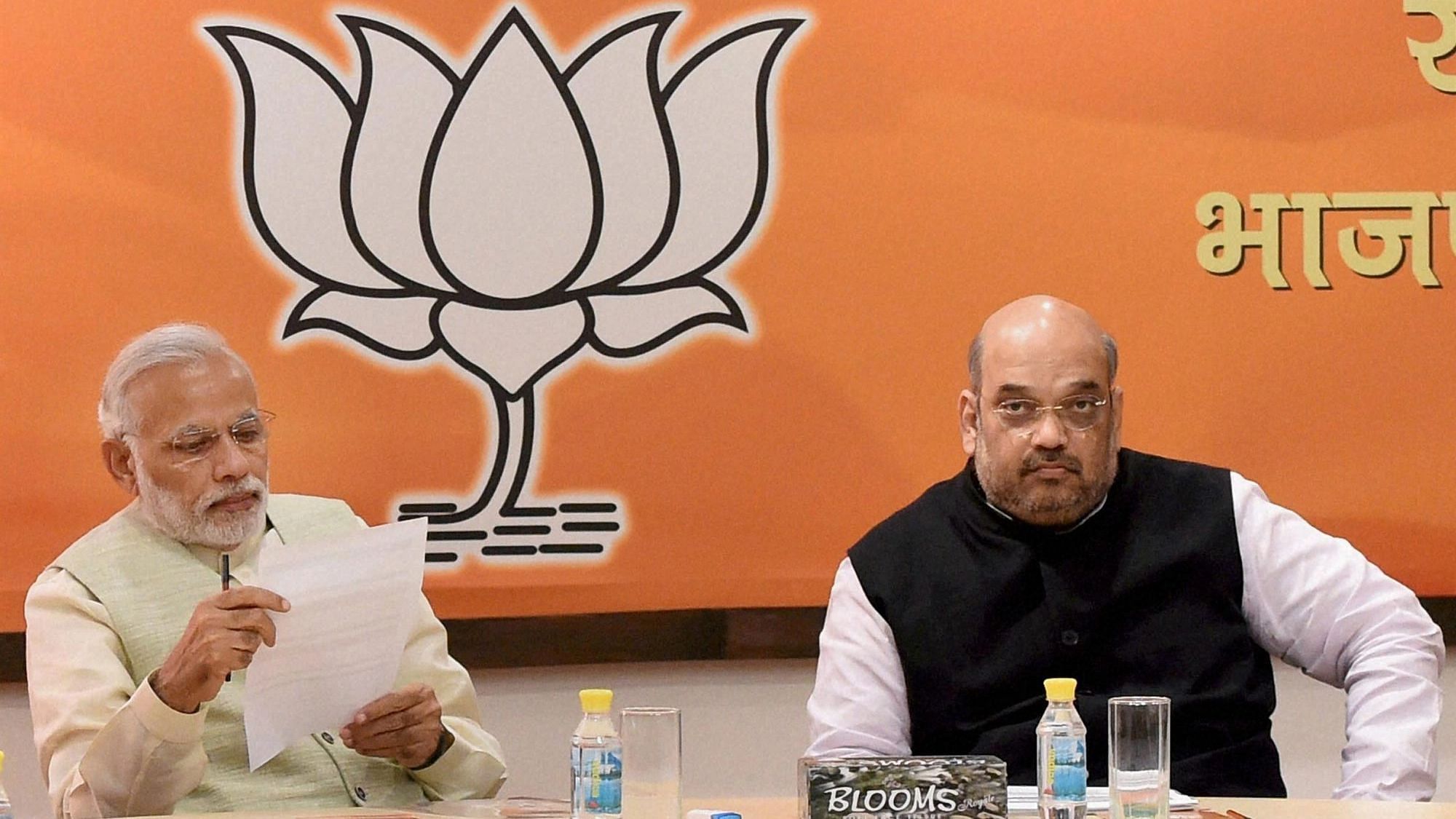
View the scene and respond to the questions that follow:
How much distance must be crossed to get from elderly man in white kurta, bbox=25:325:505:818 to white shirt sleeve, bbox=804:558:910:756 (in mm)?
551

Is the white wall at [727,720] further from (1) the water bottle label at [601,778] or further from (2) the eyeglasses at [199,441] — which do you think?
(1) the water bottle label at [601,778]

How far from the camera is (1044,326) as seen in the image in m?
2.89

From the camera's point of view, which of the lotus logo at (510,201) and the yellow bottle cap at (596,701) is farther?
the lotus logo at (510,201)

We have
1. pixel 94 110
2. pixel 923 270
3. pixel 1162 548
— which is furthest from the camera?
pixel 923 270

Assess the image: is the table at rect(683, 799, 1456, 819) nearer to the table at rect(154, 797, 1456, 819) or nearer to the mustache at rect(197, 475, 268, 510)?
the table at rect(154, 797, 1456, 819)

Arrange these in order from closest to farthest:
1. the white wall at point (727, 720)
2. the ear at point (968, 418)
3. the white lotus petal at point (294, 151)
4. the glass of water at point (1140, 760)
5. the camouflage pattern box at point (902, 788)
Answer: the camouflage pattern box at point (902, 788) < the glass of water at point (1140, 760) < the ear at point (968, 418) < the white lotus petal at point (294, 151) < the white wall at point (727, 720)

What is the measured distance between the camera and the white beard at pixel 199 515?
2736 mm

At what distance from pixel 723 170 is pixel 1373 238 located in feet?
4.45

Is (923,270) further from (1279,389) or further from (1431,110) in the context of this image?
(1431,110)

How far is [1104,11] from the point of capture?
3.51 meters

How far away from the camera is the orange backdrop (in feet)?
11.2

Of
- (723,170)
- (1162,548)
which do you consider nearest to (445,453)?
(723,170)

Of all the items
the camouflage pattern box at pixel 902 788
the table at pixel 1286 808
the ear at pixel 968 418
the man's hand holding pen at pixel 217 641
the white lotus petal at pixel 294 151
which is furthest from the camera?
the white lotus petal at pixel 294 151

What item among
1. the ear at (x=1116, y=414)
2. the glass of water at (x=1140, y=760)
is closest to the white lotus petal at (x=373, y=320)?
the ear at (x=1116, y=414)
